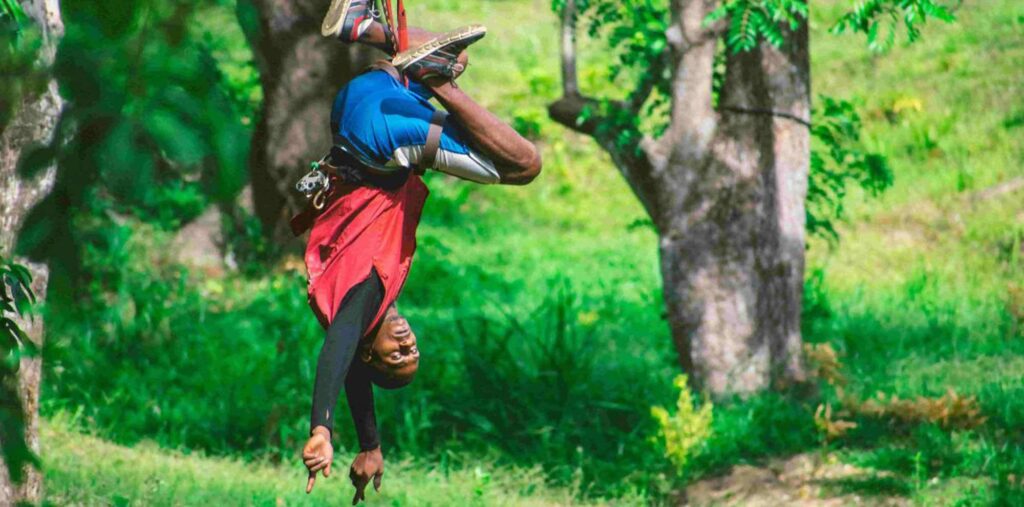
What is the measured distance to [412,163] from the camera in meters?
3.94

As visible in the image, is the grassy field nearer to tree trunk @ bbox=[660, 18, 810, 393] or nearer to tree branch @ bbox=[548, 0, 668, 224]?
tree trunk @ bbox=[660, 18, 810, 393]

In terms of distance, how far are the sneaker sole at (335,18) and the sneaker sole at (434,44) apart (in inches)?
7.8

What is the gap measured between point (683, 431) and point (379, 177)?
3647 millimetres

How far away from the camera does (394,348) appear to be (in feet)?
13.8

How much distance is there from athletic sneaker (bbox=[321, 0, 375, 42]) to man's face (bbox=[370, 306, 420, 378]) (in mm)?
801

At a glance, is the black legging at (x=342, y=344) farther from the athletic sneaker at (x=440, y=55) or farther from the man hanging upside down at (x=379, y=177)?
the athletic sneaker at (x=440, y=55)

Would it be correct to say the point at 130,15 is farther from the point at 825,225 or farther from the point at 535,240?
the point at 535,240

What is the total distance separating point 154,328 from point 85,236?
5.73 m

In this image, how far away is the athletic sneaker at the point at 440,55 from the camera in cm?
395

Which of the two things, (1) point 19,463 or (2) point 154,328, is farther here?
(2) point 154,328

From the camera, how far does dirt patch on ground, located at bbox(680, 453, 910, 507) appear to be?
22.5ft

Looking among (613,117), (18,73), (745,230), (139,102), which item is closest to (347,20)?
(18,73)

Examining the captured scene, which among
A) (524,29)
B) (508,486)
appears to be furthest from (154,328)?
(524,29)

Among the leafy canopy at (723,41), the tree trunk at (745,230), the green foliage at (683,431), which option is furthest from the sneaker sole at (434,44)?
the tree trunk at (745,230)
